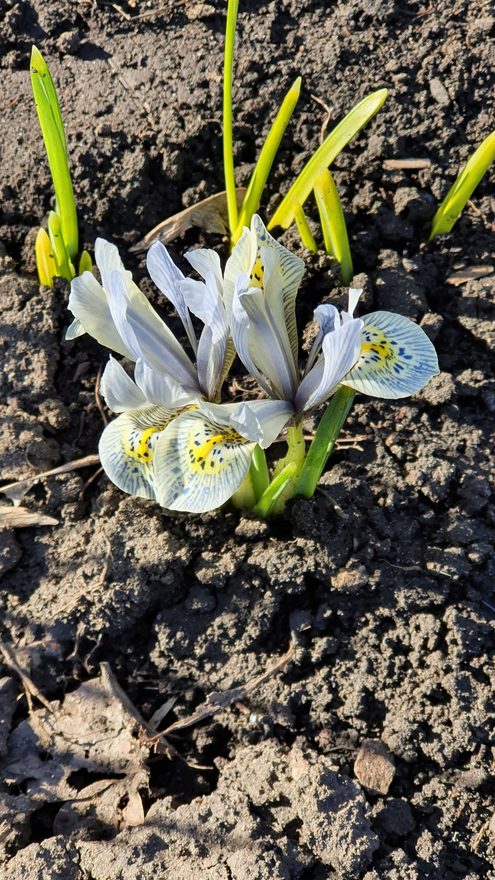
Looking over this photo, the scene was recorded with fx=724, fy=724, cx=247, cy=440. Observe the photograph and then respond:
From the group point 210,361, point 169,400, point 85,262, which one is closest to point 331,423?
point 210,361

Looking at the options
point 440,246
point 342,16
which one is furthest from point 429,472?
point 342,16

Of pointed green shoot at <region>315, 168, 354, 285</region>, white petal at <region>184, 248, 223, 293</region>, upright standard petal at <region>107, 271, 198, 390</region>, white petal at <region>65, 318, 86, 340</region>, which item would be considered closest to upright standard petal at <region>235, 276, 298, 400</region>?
white petal at <region>184, 248, 223, 293</region>

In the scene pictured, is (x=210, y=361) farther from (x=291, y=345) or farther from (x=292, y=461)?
(x=292, y=461)

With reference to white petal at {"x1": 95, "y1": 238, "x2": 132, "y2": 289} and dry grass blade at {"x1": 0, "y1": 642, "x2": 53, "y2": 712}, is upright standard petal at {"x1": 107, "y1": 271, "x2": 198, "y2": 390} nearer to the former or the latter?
white petal at {"x1": 95, "y1": 238, "x2": 132, "y2": 289}

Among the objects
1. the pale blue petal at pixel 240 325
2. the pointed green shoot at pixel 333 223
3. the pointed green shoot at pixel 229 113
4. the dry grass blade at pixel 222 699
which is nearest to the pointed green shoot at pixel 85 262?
the pointed green shoot at pixel 229 113

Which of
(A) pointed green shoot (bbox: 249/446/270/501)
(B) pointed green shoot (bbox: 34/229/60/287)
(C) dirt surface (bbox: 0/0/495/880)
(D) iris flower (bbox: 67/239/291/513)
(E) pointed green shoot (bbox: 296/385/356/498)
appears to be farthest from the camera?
(B) pointed green shoot (bbox: 34/229/60/287)

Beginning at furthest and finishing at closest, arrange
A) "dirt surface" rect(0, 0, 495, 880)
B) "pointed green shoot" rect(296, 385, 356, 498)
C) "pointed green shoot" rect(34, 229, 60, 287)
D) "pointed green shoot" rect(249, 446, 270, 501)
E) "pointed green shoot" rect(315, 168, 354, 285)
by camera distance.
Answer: "pointed green shoot" rect(34, 229, 60, 287) → "pointed green shoot" rect(315, 168, 354, 285) → "pointed green shoot" rect(249, 446, 270, 501) → "pointed green shoot" rect(296, 385, 356, 498) → "dirt surface" rect(0, 0, 495, 880)

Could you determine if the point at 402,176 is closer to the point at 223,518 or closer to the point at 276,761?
the point at 223,518
